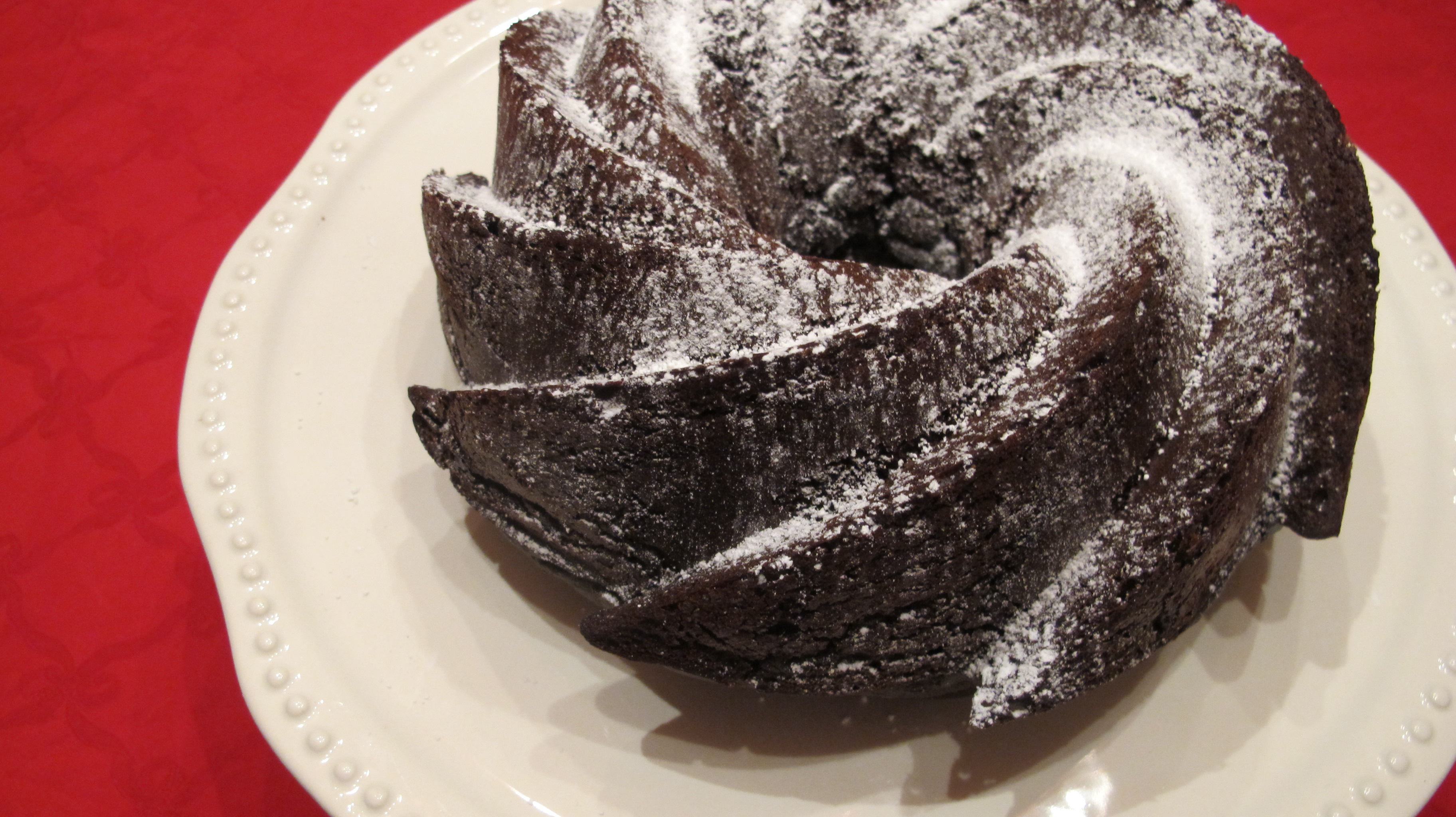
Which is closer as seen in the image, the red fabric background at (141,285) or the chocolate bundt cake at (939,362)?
the chocolate bundt cake at (939,362)

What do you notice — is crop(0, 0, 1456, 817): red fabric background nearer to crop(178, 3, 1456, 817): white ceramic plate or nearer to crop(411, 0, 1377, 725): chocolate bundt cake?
crop(178, 3, 1456, 817): white ceramic plate

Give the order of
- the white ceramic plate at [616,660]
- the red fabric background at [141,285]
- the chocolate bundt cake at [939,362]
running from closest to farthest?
1. the chocolate bundt cake at [939,362]
2. the white ceramic plate at [616,660]
3. the red fabric background at [141,285]

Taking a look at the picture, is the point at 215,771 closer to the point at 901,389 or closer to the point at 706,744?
the point at 706,744

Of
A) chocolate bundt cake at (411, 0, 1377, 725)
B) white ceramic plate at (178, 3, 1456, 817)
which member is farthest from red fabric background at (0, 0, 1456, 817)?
chocolate bundt cake at (411, 0, 1377, 725)

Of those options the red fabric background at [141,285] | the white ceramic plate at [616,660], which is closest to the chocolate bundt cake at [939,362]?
the white ceramic plate at [616,660]

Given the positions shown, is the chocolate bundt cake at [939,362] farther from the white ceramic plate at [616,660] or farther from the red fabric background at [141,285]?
the red fabric background at [141,285]

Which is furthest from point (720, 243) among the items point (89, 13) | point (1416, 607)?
point (89, 13)
